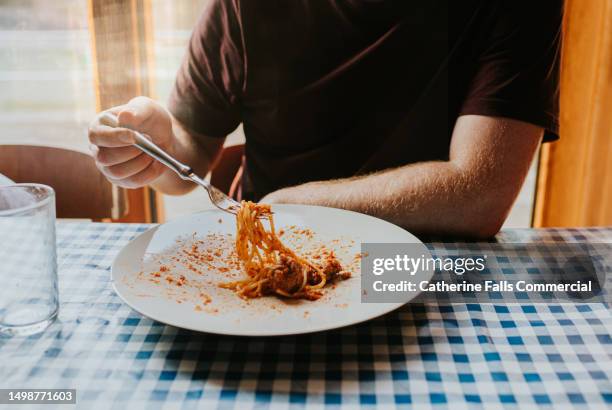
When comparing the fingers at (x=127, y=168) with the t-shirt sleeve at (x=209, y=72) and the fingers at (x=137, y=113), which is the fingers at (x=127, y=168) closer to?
the fingers at (x=137, y=113)

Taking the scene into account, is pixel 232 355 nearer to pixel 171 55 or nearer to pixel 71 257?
pixel 71 257

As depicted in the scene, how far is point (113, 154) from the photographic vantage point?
3.59 feet

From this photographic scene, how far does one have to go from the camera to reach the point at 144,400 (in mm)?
613

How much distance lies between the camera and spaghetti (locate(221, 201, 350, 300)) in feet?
2.58

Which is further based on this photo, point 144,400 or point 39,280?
point 39,280

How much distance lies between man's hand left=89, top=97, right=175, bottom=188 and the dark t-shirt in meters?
0.29

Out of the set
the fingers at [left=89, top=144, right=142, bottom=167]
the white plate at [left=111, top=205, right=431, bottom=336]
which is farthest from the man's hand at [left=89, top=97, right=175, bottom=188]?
the white plate at [left=111, top=205, right=431, bottom=336]

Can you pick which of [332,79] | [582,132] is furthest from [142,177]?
[582,132]

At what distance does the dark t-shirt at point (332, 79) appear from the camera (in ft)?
4.84

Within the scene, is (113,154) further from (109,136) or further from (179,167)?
(179,167)

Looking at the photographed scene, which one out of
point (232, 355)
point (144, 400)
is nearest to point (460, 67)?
point (232, 355)

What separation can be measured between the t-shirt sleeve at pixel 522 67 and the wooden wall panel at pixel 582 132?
0.98 metres

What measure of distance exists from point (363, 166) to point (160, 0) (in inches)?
47.0

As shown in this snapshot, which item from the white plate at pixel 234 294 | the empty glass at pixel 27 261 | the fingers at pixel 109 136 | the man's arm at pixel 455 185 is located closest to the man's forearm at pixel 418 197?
the man's arm at pixel 455 185
